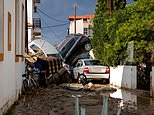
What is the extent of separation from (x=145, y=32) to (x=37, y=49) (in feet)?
35.3

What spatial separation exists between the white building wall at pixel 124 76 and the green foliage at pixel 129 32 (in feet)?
1.84

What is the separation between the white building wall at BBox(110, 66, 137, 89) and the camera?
2020 cm

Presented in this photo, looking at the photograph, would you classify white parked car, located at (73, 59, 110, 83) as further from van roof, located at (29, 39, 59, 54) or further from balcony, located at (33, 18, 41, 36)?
balcony, located at (33, 18, 41, 36)

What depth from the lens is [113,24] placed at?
2328cm

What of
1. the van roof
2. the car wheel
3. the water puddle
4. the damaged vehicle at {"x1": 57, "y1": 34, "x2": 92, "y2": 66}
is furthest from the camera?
the damaged vehicle at {"x1": 57, "y1": 34, "x2": 92, "y2": 66}

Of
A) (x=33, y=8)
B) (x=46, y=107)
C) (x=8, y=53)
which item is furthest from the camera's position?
(x=33, y=8)

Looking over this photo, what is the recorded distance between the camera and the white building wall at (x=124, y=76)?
2020 centimetres

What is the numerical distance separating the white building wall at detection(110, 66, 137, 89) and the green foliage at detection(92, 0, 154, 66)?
1.84ft

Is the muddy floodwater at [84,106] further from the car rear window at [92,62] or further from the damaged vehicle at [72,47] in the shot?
the damaged vehicle at [72,47]

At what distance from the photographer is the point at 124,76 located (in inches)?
837

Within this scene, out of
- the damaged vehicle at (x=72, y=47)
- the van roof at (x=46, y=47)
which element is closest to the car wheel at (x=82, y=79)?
the damaged vehicle at (x=72, y=47)

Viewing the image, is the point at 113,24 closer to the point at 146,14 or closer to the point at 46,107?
the point at 146,14

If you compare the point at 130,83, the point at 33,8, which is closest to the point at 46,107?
the point at 130,83

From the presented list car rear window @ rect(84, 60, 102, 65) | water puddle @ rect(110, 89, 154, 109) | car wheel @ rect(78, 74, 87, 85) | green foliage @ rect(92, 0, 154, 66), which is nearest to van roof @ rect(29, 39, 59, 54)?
car rear window @ rect(84, 60, 102, 65)
